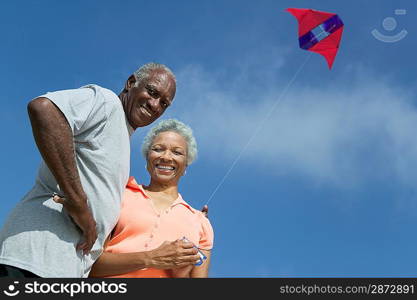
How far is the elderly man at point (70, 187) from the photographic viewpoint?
290 centimetres

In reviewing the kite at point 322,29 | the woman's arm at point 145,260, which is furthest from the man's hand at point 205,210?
the kite at point 322,29

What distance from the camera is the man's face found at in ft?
11.9

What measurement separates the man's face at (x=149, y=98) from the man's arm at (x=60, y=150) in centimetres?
75

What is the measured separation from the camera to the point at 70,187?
2.97m

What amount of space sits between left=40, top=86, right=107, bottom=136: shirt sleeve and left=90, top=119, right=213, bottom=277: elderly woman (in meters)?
1.10

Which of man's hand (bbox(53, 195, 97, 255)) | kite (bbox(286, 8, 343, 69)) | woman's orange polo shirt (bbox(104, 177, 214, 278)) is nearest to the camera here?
man's hand (bbox(53, 195, 97, 255))

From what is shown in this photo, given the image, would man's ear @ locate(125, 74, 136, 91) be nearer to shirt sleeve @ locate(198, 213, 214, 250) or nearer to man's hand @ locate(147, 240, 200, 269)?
man's hand @ locate(147, 240, 200, 269)

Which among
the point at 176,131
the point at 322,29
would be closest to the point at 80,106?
the point at 176,131

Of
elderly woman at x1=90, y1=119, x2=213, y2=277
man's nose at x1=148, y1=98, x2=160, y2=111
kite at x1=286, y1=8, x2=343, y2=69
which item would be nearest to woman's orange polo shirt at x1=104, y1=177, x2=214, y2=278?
elderly woman at x1=90, y1=119, x2=213, y2=277

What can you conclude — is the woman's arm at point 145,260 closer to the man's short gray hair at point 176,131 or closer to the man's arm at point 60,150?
the man's arm at point 60,150

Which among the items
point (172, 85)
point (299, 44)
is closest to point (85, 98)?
point (172, 85)

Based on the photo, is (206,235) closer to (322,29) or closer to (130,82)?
(130,82)

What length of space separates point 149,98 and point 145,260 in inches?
46.2

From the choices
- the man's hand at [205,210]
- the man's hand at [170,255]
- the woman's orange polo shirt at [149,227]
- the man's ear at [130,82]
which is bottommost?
the man's hand at [170,255]
